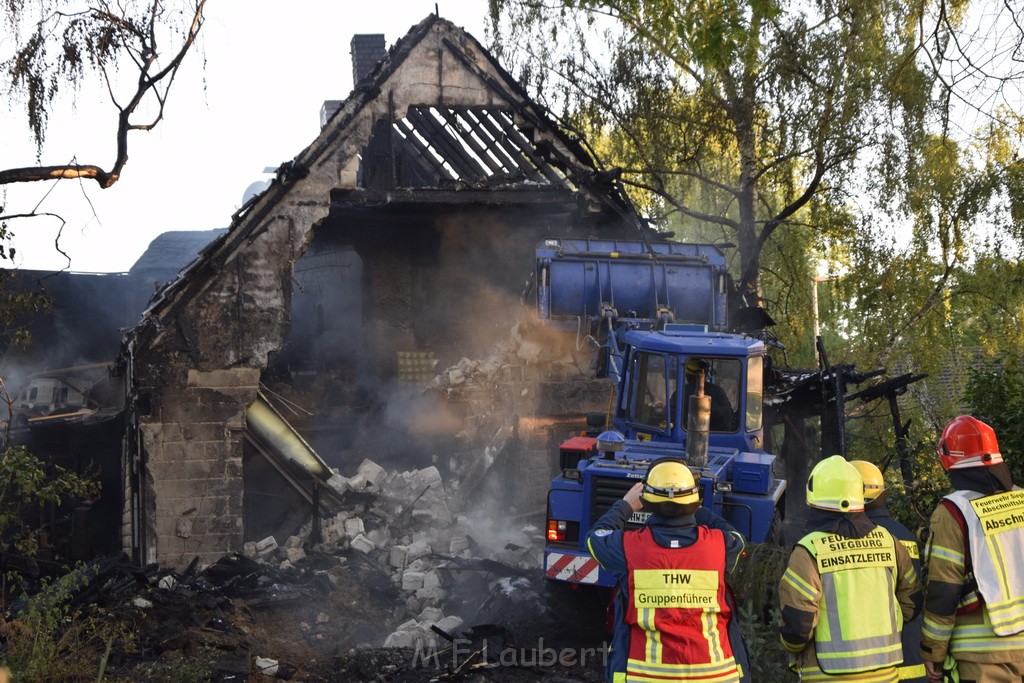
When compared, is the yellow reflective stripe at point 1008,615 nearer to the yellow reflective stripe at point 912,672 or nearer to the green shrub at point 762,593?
the yellow reflective stripe at point 912,672

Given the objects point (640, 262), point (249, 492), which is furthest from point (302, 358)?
point (640, 262)

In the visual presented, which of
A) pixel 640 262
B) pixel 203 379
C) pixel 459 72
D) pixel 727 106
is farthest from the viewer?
pixel 727 106

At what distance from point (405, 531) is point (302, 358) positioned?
23.8 ft

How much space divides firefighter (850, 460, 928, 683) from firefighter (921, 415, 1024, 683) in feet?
0.21

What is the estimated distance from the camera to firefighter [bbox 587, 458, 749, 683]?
13.3 feet

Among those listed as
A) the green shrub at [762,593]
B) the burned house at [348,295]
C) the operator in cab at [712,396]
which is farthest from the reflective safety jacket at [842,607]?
the burned house at [348,295]

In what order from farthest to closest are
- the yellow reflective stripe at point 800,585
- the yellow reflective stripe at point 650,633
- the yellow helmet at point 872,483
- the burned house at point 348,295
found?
the burned house at point 348,295, the yellow helmet at point 872,483, the yellow reflective stripe at point 650,633, the yellow reflective stripe at point 800,585

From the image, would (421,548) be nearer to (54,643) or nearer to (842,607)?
(54,643)

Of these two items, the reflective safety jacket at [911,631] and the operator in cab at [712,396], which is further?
the operator in cab at [712,396]

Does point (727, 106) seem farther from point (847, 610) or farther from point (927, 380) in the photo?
point (847, 610)

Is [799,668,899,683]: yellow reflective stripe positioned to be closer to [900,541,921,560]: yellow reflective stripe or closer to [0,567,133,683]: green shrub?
[900,541,921,560]: yellow reflective stripe

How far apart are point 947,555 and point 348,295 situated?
1563 cm

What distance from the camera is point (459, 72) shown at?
13.1m

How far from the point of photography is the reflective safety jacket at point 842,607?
3984mm
